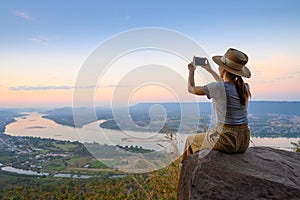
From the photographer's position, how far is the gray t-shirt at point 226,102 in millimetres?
3139

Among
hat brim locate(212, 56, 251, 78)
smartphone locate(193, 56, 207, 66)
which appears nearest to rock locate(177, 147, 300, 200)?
hat brim locate(212, 56, 251, 78)

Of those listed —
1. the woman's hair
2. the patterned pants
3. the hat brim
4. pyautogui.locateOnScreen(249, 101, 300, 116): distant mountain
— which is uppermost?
the hat brim

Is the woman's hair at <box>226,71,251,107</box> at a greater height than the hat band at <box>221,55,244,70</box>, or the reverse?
the hat band at <box>221,55,244,70</box>

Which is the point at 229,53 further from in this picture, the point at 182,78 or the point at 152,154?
the point at 152,154

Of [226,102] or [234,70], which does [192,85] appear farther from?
[234,70]

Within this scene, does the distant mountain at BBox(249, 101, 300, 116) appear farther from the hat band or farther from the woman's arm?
the woman's arm

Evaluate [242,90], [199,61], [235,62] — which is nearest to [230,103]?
[242,90]

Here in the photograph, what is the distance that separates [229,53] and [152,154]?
1832mm

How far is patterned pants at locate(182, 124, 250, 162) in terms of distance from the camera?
128 inches

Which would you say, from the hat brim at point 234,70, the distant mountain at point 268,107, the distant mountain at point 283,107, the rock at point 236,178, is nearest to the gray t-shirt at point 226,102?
the hat brim at point 234,70

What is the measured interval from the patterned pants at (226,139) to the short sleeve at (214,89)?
0.44 m

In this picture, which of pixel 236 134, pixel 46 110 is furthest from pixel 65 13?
pixel 236 134

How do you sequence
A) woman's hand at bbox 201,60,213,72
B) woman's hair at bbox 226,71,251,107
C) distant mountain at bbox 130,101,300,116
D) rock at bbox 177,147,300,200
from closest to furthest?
1. rock at bbox 177,147,300,200
2. woman's hair at bbox 226,71,251,107
3. woman's hand at bbox 201,60,213,72
4. distant mountain at bbox 130,101,300,116

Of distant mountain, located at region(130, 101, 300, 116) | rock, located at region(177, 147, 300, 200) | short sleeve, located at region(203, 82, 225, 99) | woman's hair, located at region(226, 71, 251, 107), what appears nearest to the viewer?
rock, located at region(177, 147, 300, 200)
